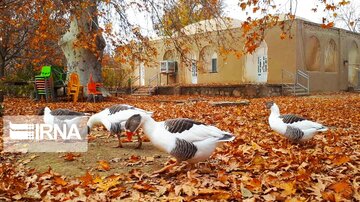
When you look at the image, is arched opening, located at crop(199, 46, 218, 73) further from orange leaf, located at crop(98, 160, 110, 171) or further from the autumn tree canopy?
orange leaf, located at crop(98, 160, 110, 171)

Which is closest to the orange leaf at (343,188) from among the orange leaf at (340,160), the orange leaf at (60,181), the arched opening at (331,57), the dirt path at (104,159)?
the orange leaf at (340,160)

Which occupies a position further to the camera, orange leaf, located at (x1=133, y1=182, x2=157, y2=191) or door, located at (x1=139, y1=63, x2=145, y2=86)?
door, located at (x1=139, y1=63, x2=145, y2=86)

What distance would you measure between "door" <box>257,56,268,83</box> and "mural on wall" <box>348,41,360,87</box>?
1001 centimetres

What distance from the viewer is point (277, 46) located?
23562 millimetres

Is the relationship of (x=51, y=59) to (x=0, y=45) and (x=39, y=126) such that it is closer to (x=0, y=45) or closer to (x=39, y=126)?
(x=0, y=45)

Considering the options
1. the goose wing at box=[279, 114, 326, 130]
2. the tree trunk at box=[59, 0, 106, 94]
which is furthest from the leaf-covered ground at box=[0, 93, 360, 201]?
the tree trunk at box=[59, 0, 106, 94]

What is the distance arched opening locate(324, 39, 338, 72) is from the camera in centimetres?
2723

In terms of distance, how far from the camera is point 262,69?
82.9 feet

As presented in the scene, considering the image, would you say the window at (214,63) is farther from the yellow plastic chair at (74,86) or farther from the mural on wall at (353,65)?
the yellow plastic chair at (74,86)

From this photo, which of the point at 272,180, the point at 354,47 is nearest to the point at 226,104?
the point at 272,180

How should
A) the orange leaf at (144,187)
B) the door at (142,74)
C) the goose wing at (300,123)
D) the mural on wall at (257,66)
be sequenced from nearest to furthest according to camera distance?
the orange leaf at (144,187) < the goose wing at (300,123) < the mural on wall at (257,66) < the door at (142,74)

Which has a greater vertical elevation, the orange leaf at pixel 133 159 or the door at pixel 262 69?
the door at pixel 262 69

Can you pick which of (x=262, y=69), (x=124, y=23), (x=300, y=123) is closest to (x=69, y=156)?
(x=300, y=123)

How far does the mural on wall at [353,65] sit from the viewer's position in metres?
30.2
